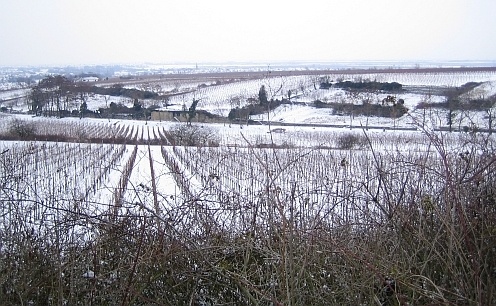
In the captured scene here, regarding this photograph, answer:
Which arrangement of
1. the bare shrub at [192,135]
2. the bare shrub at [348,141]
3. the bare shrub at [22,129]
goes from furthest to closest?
the bare shrub at [22,129] → the bare shrub at [192,135] → the bare shrub at [348,141]

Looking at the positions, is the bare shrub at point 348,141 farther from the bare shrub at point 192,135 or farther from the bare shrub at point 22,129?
the bare shrub at point 22,129

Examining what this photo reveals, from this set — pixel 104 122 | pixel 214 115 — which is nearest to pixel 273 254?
pixel 214 115

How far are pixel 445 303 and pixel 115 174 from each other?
13.2m

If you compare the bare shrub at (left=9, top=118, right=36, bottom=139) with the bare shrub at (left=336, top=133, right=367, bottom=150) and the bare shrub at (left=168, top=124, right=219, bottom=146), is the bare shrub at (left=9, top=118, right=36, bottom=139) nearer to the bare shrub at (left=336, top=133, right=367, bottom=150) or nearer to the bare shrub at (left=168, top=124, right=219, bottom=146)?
the bare shrub at (left=168, top=124, right=219, bottom=146)

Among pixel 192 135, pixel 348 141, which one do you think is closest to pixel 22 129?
pixel 192 135

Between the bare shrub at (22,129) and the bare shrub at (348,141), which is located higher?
the bare shrub at (22,129)

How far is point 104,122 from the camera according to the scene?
20.1 m

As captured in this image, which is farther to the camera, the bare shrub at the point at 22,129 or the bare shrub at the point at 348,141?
the bare shrub at the point at 22,129

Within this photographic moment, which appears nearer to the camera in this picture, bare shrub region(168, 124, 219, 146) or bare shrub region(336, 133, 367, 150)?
bare shrub region(336, 133, 367, 150)

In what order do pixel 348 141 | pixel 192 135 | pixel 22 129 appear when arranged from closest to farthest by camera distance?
pixel 348 141 < pixel 192 135 < pixel 22 129

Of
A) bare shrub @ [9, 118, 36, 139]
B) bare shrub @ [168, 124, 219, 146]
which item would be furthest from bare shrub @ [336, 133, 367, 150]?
bare shrub @ [9, 118, 36, 139]

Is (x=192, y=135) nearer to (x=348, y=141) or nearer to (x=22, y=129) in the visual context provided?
(x=348, y=141)

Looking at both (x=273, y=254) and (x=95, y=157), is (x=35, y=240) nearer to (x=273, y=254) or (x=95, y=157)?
(x=273, y=254)

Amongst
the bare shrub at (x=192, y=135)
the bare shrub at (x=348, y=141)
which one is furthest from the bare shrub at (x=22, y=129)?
the bare shrub at (x=348, y=141)
